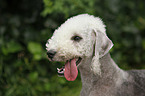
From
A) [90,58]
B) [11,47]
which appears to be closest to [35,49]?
[11,47]

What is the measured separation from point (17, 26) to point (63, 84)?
143 centimetres

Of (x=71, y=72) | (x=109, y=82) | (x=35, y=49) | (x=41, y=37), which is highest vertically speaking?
(x=71, y=72)

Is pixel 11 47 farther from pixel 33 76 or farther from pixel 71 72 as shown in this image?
pixel 71 72

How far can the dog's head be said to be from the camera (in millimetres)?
1911

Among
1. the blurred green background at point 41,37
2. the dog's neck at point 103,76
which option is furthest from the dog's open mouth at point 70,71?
the blurred green background at point 41,37

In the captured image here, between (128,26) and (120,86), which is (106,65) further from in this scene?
(128,26)

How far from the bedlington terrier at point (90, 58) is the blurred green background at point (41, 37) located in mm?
1487

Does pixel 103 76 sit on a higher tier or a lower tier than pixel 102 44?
lower

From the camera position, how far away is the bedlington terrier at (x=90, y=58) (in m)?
1.92

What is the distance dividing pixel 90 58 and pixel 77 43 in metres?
0.20

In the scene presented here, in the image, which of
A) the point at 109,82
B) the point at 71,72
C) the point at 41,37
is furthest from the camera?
the point at 41,37

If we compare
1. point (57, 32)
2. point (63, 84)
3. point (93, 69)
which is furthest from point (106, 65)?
point (63, 84)

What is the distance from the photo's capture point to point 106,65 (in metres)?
2.03

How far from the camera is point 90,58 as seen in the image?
203 cm
